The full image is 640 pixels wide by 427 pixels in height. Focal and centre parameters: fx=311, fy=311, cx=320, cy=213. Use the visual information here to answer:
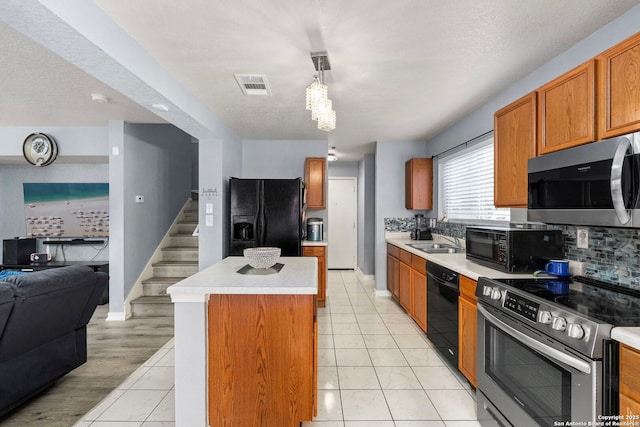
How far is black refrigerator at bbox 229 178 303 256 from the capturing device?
382 cm

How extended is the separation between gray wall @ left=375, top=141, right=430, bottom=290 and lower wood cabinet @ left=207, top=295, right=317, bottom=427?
324cm

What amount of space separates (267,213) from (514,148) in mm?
2649

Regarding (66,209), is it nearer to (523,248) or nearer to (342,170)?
(342,170)

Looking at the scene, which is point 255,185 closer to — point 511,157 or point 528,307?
point 511,157

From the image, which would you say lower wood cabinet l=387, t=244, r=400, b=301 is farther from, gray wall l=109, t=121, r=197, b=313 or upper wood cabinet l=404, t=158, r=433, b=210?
gray wall l=109, t=121, r=197, b=313

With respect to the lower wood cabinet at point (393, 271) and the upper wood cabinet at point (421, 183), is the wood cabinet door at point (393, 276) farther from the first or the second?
the upper wood cabinet at point (421, 183)

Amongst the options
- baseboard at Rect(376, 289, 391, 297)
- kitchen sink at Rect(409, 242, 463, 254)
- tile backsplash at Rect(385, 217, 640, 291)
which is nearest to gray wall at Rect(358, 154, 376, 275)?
baseboard at Rect(376, 289, 391, 297)

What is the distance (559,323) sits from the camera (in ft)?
4.41

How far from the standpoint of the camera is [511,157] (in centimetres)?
226

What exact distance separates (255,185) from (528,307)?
3066mm

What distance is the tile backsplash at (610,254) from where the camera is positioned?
5.57ft

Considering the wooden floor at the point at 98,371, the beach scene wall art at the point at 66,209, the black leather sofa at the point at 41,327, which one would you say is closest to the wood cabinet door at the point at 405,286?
the wooden floor at the point at 98,371

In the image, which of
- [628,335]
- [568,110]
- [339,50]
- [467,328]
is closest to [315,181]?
[339,50]

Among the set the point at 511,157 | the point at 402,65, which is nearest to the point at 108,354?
the point at 402,65
